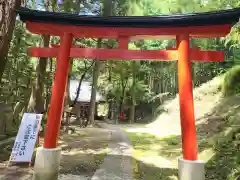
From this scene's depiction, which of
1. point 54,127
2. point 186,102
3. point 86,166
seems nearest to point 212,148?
point 186,102

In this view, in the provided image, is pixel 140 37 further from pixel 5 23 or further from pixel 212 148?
pixel 212 148

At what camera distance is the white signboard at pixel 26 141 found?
699 centimetres

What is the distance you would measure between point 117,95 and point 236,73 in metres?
17.0

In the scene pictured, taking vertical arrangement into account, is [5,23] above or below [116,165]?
above

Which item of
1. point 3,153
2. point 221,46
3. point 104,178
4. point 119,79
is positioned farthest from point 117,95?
point 104,178

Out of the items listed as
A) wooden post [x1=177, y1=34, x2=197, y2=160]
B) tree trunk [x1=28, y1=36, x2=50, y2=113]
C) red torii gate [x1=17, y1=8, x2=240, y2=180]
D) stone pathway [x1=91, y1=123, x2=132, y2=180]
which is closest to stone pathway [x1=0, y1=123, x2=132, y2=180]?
stone pathway [x1=91, y1=123, x2=132, y2=180]

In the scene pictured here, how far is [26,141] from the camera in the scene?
7.13m

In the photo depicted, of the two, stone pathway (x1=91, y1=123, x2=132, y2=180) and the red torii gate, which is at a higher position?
the red torii gate

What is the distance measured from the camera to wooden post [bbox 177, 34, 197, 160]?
5.55 metres

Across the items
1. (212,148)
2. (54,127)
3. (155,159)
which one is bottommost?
(155,159)

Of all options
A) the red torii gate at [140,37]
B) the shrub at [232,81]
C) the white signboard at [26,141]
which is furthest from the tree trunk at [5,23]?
the shrub at [232,81]

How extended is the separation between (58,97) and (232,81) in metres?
10.6

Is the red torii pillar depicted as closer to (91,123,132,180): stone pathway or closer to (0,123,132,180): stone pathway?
(0,123,132,180): stone pathway

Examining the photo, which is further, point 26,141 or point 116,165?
point 116,165
